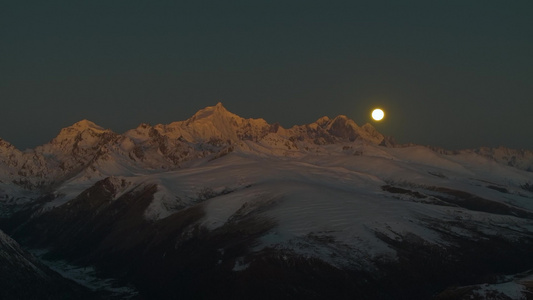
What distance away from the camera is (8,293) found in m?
193

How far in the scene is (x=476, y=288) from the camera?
131375 mm

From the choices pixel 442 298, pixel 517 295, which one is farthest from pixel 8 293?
pixel 517 295

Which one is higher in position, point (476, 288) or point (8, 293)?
point (476, 288)

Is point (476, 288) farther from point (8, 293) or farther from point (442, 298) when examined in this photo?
point (8, 293)

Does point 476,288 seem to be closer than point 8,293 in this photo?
Yes

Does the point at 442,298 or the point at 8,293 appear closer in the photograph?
the point at 442,298

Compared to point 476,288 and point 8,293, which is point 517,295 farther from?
point 8,293

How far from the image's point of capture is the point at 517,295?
128 metres

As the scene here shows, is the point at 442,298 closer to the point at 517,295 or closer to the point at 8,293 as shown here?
the point at 517,295

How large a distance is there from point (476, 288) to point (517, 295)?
718 cm

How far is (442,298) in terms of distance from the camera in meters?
132

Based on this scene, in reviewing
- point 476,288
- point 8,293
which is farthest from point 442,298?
point 8,293

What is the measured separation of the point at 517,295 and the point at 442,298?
1316cm
